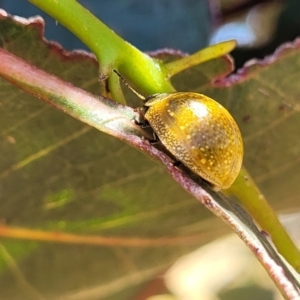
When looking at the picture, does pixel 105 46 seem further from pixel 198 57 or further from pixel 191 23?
pixel 191 23

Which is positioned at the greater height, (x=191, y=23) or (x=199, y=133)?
(x=191, y=23)

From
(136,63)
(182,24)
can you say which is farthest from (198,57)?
(182,24)

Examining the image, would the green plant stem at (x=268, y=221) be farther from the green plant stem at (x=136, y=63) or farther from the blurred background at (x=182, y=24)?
the blurred background at (x=182, y=24)

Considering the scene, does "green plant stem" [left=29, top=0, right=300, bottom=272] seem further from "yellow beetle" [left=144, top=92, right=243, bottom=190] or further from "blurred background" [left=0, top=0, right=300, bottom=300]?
"blurred background" [left=0, top=0, right=300, bottom=300]

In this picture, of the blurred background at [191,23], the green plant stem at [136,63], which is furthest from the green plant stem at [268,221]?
the blurred background at [191,23]

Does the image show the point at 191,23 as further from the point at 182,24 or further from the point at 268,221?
the point at 268,221

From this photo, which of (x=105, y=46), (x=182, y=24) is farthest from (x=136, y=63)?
(x=182, y=24)

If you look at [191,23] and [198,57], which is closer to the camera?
[198,57]
